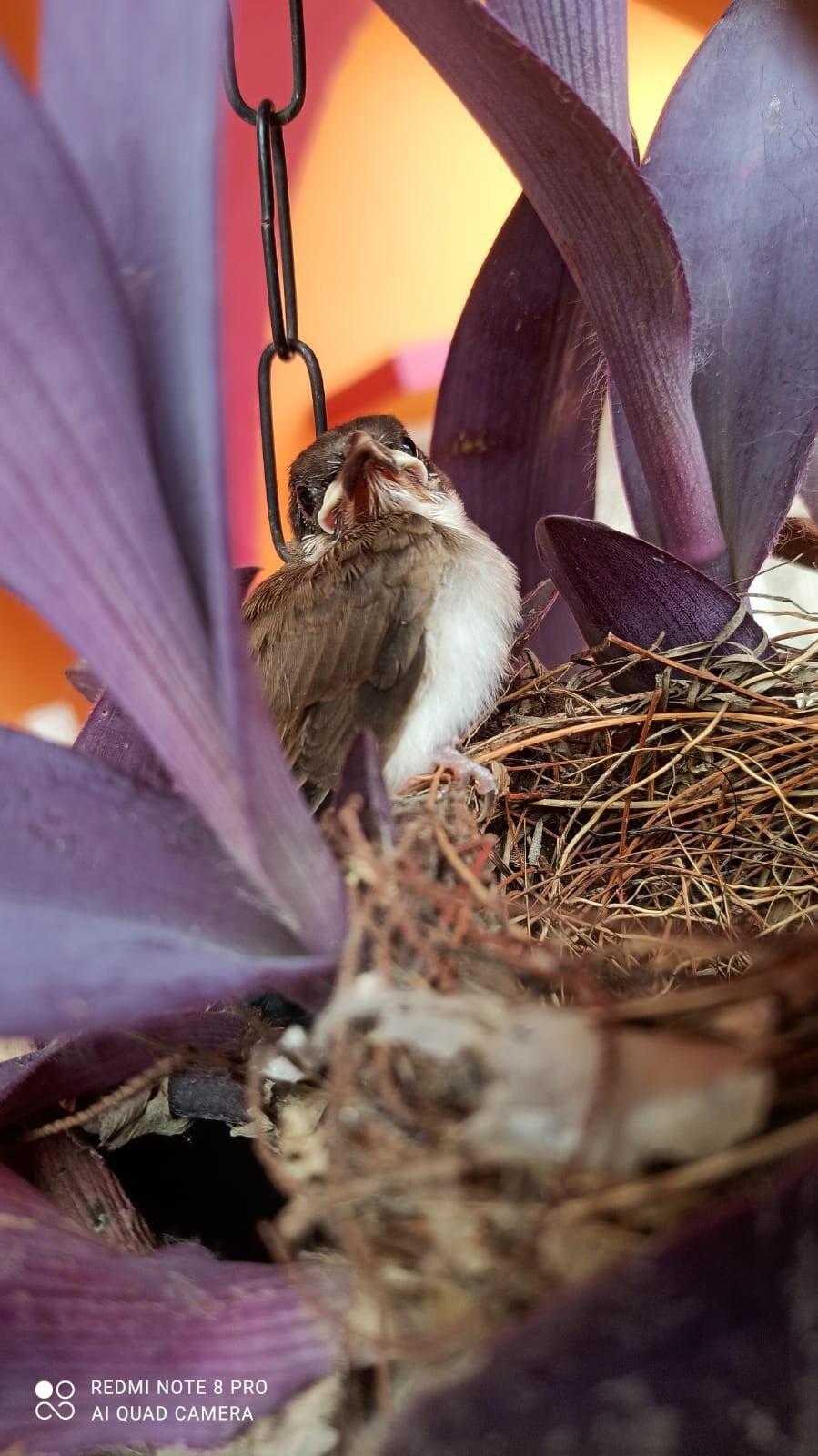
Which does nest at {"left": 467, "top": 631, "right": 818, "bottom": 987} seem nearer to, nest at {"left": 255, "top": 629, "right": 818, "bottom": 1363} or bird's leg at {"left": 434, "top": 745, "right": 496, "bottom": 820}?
bird's leg at {"left": 434, "top": 745, "right": 496, "bottom": 820}

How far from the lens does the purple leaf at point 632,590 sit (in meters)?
0.44

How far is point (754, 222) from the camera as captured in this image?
46 centimetres

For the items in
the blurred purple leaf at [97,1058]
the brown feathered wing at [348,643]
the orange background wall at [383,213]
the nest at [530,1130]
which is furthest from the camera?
the orange background wall at [383,213]

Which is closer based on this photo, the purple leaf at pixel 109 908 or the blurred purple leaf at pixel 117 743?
the purple leaf at pixel 109 908

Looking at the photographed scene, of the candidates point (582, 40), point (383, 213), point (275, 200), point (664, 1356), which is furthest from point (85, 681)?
point (383, 213)

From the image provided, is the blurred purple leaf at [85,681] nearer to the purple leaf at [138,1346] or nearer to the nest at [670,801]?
the nest at [670,801]

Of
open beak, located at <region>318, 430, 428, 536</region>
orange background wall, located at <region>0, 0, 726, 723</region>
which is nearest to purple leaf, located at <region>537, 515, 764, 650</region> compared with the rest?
open beak, located at <region>318, 430, 428, 536</region>

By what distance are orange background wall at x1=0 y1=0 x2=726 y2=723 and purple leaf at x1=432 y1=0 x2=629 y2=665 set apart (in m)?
0.62

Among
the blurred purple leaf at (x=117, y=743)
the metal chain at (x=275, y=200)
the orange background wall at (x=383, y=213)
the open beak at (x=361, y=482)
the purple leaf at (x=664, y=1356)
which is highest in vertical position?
the orange background wall at (x=383, y=213)

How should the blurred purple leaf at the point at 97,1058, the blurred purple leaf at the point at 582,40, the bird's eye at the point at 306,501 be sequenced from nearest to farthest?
the blurred purple leaf at the point at 97,1058
the blurred purple leaf at the point at 582,40
the bird's eye at the point at 306,501

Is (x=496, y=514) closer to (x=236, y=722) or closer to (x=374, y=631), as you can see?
(x=374, y=631)

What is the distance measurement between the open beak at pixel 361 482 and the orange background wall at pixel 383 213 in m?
0.42

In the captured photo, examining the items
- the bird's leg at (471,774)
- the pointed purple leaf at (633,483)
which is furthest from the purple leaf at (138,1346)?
the pointed purple leaf at (633,483)

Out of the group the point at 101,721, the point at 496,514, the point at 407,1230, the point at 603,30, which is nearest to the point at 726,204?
the point at 603,30
